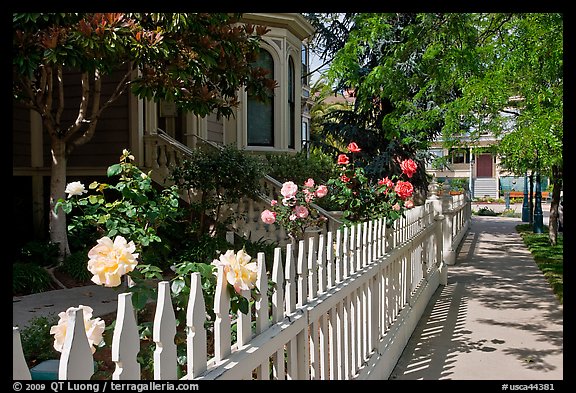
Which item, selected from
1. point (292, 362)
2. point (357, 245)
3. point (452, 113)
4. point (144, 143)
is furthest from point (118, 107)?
point (292, 362)

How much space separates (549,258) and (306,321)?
1148 centimetres

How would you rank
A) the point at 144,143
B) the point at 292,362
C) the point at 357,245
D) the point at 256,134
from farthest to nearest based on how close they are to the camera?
the point at 256,134
the point at 144,143
the point at 357,245
the point at 292,362

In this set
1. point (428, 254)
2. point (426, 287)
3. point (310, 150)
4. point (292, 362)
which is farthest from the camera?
point (310, 150)

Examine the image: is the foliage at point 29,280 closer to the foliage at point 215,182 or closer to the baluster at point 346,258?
the foliage at point 215,182

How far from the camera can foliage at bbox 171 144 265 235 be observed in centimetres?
1037

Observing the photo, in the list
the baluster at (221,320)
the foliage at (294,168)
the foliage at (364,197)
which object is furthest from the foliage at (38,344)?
the foliage at (294,168)

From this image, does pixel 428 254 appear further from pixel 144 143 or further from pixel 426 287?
pixel 144 143

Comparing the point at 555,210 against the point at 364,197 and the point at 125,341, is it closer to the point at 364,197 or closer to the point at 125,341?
the point at 364,197

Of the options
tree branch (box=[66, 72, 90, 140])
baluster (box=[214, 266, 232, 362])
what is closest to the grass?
baluster (box=[214, 266, 232, 362])

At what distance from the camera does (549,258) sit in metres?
13.0

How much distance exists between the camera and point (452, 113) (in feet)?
28.8

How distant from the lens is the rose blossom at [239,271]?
7.80 ft

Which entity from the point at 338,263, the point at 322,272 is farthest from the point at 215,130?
the point at 322,272

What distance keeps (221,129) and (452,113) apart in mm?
7714
